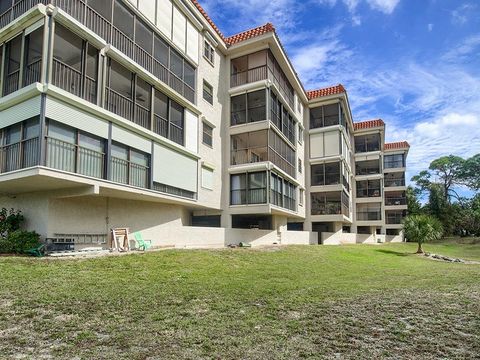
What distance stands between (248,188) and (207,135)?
180 inches

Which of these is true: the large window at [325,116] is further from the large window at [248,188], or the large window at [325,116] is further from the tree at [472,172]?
the tree at [472,172]

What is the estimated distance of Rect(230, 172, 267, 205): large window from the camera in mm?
24266

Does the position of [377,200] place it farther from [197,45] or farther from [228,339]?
[228,339]

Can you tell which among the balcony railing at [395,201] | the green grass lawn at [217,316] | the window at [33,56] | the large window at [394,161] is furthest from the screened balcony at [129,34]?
the large window at [394,161]

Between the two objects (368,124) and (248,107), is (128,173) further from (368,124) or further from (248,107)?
(368,124)

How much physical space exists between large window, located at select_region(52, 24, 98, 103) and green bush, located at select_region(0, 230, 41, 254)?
5.66 m

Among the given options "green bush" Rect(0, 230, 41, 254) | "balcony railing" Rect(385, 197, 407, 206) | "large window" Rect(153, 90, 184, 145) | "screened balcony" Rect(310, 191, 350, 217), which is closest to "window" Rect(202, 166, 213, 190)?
"large window" Rect(153, 90, 184, 145)

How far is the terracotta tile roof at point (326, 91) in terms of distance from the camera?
36059 millimetres

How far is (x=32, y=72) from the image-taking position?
13227 millimetres

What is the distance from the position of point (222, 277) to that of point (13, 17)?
42.7ft

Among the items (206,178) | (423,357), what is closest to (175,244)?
(206,178)

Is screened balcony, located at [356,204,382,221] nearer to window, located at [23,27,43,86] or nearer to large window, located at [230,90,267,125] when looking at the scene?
large window, located at [230,90,267,125]

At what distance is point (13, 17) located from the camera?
14352 millimetres

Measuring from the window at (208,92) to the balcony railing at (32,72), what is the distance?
40.6 ft
